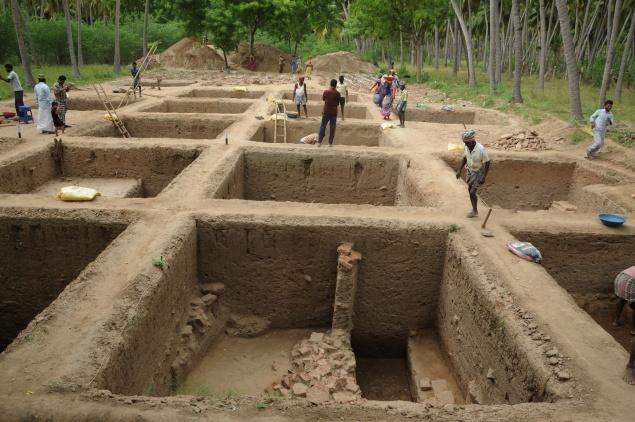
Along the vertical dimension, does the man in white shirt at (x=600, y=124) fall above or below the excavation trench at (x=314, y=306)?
above

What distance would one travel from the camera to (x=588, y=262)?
24.0 ft

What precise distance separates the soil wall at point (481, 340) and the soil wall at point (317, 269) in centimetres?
39

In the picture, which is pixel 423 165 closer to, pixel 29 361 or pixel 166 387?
pixel 166 387

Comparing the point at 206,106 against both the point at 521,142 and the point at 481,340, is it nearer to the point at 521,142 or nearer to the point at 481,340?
the point at 521,142

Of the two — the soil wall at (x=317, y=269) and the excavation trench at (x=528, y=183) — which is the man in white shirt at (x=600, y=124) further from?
the soil wall at (x=317, y=269)

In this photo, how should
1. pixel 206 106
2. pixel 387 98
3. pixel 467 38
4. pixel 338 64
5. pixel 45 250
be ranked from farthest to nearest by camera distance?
pixel 338 64
pixel 467 38
pixel 206 106
pixel 387 98
pixel 45 250

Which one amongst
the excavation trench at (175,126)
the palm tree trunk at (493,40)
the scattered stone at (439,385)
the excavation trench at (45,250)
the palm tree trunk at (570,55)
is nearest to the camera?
the scattered stone at (439,385)

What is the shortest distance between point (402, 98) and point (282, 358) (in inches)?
388

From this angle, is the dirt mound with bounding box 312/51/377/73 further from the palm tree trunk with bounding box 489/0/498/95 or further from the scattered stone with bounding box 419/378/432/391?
the scattered stone with bounding box 419/378/432/391

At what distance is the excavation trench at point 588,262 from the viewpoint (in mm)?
7199

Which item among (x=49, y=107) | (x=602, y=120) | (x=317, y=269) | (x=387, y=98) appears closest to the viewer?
(x=317, y=269)

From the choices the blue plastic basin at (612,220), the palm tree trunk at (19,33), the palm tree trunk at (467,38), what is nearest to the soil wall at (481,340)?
the blue plastic basin at (612,220)

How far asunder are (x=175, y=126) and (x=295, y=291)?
9.29 metres

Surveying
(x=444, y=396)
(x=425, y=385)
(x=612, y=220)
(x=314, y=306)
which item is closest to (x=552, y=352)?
(x=444, y=396)
